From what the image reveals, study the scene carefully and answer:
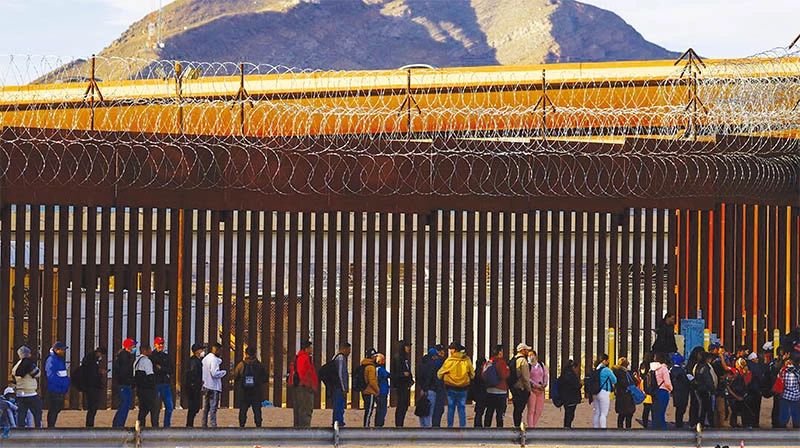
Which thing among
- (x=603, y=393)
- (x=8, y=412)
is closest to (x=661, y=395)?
(x=603, y=393)

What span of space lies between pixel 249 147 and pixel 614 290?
14.9 ft

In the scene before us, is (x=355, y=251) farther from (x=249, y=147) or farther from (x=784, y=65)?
(x=784, y=65)

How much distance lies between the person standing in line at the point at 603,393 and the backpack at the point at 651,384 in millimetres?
333

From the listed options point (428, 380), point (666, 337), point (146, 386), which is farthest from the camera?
point (666, 337)

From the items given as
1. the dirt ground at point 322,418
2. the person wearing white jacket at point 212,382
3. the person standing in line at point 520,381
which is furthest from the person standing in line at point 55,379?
the person standing in line at point 520,381

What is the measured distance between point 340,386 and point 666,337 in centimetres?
412

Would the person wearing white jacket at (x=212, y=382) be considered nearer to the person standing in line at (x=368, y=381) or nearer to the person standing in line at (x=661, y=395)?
the person standing in line at (x=368, y=381)

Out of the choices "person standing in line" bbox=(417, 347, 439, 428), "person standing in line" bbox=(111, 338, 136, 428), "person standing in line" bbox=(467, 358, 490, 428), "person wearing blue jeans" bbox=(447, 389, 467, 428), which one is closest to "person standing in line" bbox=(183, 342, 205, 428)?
"person standing in line" bbox=(111, 338, 136, 428)

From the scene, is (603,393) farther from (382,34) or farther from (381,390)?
(382,34)

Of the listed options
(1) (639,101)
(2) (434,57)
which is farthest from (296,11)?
(1) (639,101)

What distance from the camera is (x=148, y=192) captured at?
12.3 m

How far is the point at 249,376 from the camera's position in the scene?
37.9 feet

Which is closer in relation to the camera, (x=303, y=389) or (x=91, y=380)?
(x=91, y=380)

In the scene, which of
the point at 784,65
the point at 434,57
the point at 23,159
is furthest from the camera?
the point at 434,57
